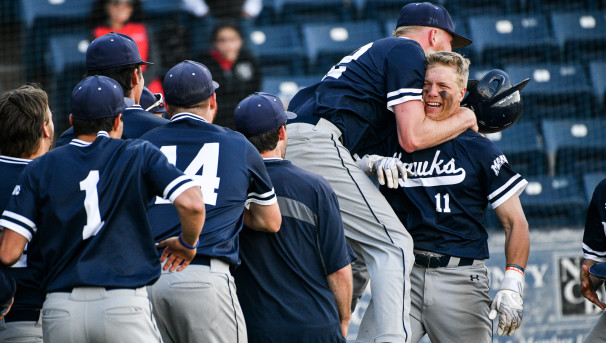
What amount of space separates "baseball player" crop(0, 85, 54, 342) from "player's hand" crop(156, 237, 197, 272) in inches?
20.4

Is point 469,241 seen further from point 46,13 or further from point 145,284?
point 46,13

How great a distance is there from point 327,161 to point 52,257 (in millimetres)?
1446

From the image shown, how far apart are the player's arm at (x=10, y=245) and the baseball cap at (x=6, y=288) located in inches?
2.6

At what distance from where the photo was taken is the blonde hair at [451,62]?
4000mm

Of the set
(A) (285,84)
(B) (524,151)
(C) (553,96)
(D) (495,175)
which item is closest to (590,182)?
(B) (524,151)

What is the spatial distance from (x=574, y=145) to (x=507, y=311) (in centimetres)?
431

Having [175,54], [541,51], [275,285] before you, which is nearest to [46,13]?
[175,54]

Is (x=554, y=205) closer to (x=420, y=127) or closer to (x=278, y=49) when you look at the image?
(x=278, y=49)

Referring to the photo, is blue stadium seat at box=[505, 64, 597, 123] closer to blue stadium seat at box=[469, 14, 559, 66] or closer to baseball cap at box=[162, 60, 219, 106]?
blue stadium seat at box=[469, 14, 559, 66]

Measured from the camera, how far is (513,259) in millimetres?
4074

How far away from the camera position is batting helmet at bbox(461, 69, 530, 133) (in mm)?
4184

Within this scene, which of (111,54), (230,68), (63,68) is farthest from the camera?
(230,68)

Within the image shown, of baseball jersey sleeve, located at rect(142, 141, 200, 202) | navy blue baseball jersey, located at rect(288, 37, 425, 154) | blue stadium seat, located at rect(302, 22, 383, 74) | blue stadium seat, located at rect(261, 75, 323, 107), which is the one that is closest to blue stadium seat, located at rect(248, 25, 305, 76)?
blue stadium seat, located at rect(302, 22, 383, 74)

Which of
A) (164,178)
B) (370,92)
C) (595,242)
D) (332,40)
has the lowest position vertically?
(595,242)
